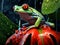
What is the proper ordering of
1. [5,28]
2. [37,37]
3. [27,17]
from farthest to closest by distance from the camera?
[5,28]
[27,17]
[37,37]

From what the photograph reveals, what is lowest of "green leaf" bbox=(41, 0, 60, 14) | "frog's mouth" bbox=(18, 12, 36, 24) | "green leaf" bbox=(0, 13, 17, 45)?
"green leaf" bbox=(0, 13, 17, 45)

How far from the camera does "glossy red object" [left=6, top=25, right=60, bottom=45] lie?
192 centimetres

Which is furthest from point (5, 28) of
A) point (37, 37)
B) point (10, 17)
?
point (37, 37)

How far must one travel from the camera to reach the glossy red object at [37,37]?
6.29 feet

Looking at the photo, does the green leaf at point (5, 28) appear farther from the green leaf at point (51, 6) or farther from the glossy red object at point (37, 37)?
the green leaf at point (51, 6)

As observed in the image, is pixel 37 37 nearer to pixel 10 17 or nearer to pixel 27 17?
pixel 27 17

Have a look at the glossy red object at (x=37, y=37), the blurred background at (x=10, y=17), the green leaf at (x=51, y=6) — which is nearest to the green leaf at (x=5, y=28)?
the blurred background at (x=10, y=17)

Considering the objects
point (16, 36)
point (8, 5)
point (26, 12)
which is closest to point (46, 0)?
point (26, 12)

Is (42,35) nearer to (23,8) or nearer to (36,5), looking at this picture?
(23,8)

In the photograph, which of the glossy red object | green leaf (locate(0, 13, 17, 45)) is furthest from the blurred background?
the glossy red object

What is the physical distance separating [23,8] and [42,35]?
0.29 m

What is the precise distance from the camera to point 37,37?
6.33ft

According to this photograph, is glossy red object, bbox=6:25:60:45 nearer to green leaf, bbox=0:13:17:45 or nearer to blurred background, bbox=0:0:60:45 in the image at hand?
blurred background, bbox=0:0:60:45

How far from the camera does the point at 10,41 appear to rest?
2080 mm
